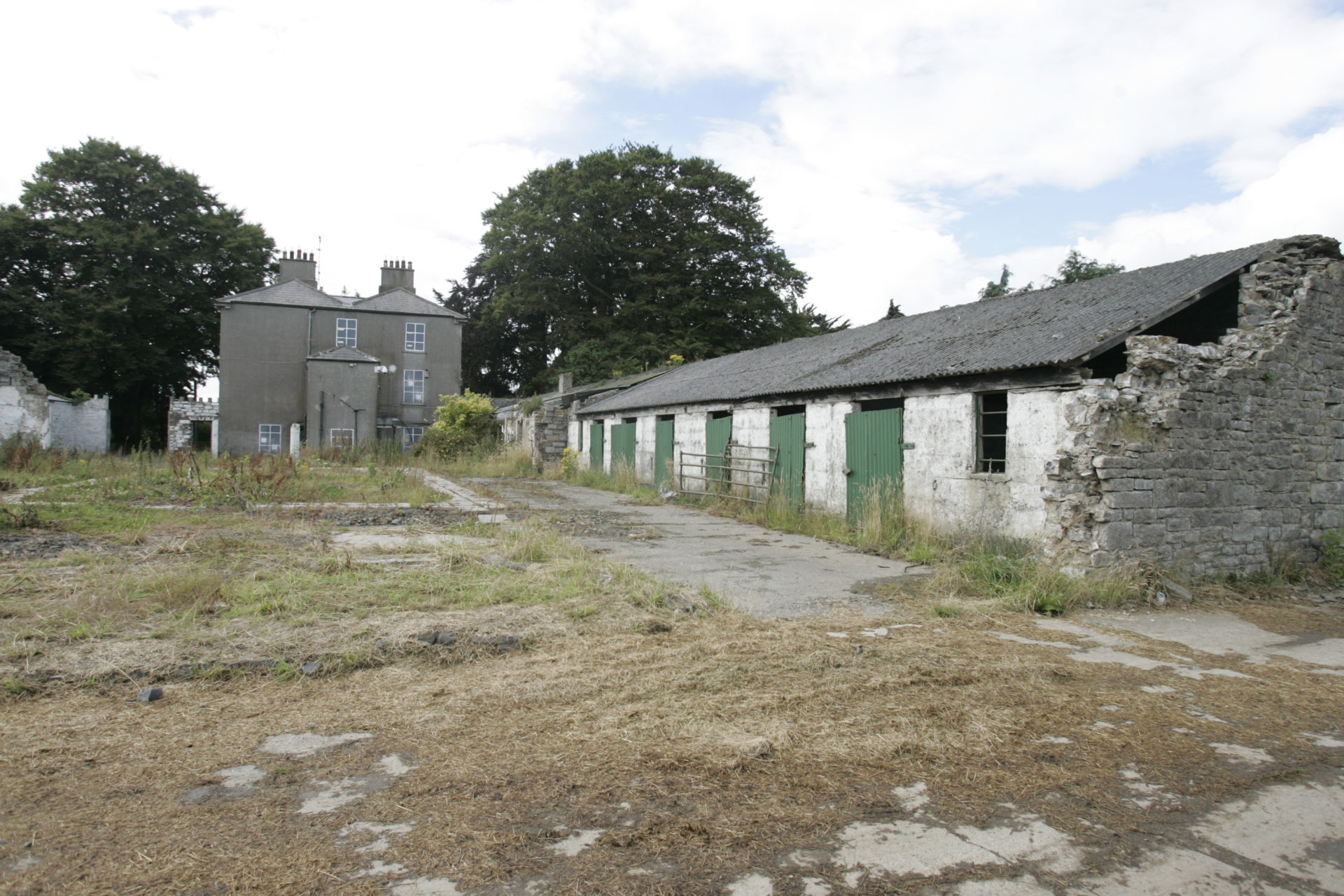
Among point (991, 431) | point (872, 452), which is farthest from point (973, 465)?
point (872, 452)

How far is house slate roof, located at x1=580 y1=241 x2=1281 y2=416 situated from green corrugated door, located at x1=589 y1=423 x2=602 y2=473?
5495mm

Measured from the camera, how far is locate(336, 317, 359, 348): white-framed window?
3153 centimetres

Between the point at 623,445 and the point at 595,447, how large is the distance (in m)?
2.52

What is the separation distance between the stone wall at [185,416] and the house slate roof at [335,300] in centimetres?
423

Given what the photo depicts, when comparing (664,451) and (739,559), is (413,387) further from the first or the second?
(739,559)

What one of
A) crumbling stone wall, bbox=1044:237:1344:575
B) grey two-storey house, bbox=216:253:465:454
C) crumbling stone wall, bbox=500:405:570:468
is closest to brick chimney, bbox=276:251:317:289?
grey two-storey house, bbox=216:253:465:454

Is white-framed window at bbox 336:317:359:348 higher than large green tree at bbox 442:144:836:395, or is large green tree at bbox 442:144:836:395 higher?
large green tree at bbox 442:144:836:395

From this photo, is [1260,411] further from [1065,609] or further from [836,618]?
[836,618]

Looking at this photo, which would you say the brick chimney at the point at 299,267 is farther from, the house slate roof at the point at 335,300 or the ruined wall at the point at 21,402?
the ruined wall at the point at 21,402

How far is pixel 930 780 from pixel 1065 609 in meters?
4.84

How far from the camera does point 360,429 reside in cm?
3022

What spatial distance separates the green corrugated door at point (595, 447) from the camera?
24609 millimetres

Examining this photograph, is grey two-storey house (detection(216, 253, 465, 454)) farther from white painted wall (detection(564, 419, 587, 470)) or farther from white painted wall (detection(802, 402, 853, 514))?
white painted wall (detection(802, 402, 853, 514))

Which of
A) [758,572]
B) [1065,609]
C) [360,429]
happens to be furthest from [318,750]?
[360,429]
